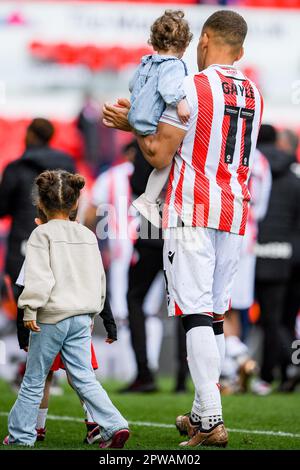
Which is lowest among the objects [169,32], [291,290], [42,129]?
[291,290]

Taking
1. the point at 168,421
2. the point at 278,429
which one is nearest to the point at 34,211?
the point at 168,421

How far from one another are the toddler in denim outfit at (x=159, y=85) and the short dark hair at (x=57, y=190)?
1.15 feet

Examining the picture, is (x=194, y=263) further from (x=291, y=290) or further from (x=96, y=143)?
(x=96, y=143)

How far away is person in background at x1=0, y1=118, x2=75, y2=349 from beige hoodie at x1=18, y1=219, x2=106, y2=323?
3.26 metres

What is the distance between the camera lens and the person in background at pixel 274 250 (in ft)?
34.7

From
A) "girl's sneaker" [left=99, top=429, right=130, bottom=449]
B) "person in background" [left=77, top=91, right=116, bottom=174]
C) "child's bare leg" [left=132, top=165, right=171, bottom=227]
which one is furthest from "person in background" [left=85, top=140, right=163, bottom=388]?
"person in background" [left=77, top=91, right=116, bottom=174]

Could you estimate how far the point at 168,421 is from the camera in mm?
7469

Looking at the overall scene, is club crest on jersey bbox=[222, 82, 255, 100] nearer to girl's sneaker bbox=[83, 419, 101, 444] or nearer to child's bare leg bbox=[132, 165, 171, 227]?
child's bare leg bbox=[132, 165, 171, 227]

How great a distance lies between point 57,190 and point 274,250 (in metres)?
5.04

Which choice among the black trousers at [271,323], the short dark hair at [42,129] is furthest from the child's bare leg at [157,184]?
the black trousers at [271,323]

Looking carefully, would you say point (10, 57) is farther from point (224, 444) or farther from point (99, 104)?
point (224, 444)

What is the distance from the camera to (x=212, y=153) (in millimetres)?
5973

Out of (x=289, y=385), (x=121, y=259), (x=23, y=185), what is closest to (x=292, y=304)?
(x=289, y=385)

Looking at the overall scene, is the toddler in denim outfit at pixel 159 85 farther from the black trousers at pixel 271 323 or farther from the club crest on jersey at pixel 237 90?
the black trousers at pixel 271 323
